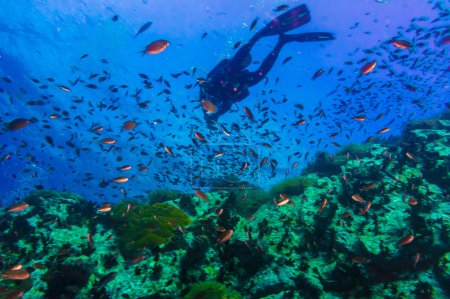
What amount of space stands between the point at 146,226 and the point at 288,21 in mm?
13994

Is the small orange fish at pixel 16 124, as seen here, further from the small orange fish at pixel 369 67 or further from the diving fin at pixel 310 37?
the diving fin at pixel 310 37

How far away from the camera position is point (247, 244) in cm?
631

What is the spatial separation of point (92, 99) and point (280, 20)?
28843mm

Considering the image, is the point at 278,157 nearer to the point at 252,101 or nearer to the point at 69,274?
the point at 252,101

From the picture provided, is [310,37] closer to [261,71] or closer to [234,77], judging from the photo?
[261,71]

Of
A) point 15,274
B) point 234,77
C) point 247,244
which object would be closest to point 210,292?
point 247,244

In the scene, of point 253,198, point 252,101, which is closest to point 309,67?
point 252,101

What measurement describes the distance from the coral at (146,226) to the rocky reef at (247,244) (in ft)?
0.11

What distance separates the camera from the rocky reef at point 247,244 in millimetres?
5531

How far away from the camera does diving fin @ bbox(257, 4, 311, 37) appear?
589 inches

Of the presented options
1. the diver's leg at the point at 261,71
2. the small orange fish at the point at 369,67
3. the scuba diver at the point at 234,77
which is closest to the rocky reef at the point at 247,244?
the small orange fish at the point at 369,67

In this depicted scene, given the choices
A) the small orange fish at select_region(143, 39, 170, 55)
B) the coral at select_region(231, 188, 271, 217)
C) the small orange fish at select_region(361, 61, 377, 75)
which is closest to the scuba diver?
the coral at select_region(231, 188, 271, 217)

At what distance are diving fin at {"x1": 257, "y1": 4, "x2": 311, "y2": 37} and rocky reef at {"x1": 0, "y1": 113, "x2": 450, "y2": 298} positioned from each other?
9.72m

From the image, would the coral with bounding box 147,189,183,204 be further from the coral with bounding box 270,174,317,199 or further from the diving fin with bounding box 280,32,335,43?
the diving fin with bounding box 280,32,335,43
